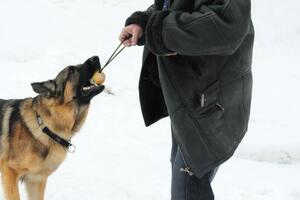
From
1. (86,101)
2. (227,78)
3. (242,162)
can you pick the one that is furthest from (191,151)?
(242,162)

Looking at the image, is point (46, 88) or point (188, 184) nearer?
point (188, 184)

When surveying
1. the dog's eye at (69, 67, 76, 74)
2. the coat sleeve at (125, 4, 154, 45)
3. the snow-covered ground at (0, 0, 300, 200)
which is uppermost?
the coat sleeve at (125, 4, 154, 45)

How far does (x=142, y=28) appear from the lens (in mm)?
1914

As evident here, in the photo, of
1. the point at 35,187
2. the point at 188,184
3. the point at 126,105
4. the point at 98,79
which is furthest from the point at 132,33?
the point at 126,105

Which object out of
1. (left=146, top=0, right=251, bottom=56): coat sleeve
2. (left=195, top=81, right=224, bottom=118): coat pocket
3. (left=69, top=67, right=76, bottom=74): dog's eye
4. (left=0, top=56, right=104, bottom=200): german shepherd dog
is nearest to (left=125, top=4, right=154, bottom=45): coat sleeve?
(left=146, top=0, right=251, bottom=56): coat sleeve

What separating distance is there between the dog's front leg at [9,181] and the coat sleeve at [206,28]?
6.21 ft

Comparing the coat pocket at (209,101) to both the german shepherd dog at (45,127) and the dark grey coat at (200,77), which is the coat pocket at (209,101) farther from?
the german shepherd dog at (45,127)

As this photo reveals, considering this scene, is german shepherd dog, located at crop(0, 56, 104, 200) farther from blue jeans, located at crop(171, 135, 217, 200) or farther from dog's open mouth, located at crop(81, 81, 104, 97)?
blue jeans, located at crop(171, 135, 217, 200)

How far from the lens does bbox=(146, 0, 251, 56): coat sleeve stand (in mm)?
1622

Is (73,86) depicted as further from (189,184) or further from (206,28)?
(206,28)

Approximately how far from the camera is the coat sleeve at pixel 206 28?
162 cm

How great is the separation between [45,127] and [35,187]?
55cm

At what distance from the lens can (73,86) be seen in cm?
316

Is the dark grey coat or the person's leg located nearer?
the dark grey coat
